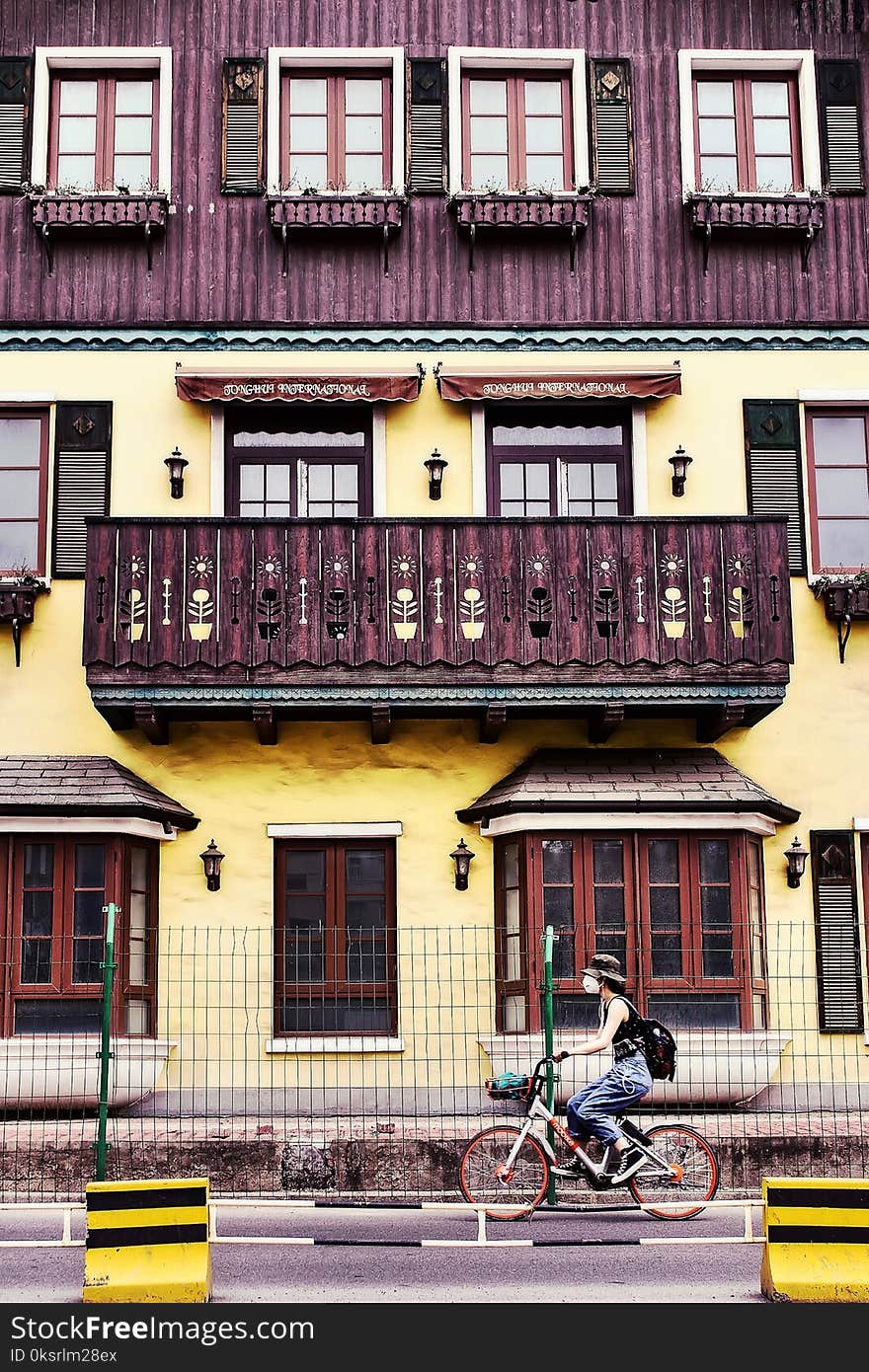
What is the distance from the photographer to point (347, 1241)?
444 inches

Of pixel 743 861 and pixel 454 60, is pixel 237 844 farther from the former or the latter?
pixel 454 60

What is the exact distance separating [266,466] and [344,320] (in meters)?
1.74

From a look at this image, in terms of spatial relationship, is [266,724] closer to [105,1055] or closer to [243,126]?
[105,1055]

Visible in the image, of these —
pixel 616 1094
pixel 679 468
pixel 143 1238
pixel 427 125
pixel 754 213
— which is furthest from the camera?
pixel 427 125

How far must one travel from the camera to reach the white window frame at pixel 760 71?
1925cm

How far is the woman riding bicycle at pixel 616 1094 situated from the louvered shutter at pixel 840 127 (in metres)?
10.3

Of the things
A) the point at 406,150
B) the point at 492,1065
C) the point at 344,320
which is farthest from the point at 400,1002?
the point at 406,150

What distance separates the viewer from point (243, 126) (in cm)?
1922

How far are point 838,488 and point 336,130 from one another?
6590mm

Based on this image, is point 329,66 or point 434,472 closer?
point 434,472

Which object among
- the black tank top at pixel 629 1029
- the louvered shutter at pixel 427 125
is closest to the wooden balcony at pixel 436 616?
the louvered shutter at pixel 427 125

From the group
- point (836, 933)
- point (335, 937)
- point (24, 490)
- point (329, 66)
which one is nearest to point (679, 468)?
point (836, 933)

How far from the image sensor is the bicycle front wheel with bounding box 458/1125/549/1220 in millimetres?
13156

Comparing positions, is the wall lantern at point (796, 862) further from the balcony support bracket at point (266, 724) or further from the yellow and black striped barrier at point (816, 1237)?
the yellow and black striped barrier at point (816, 1237)
